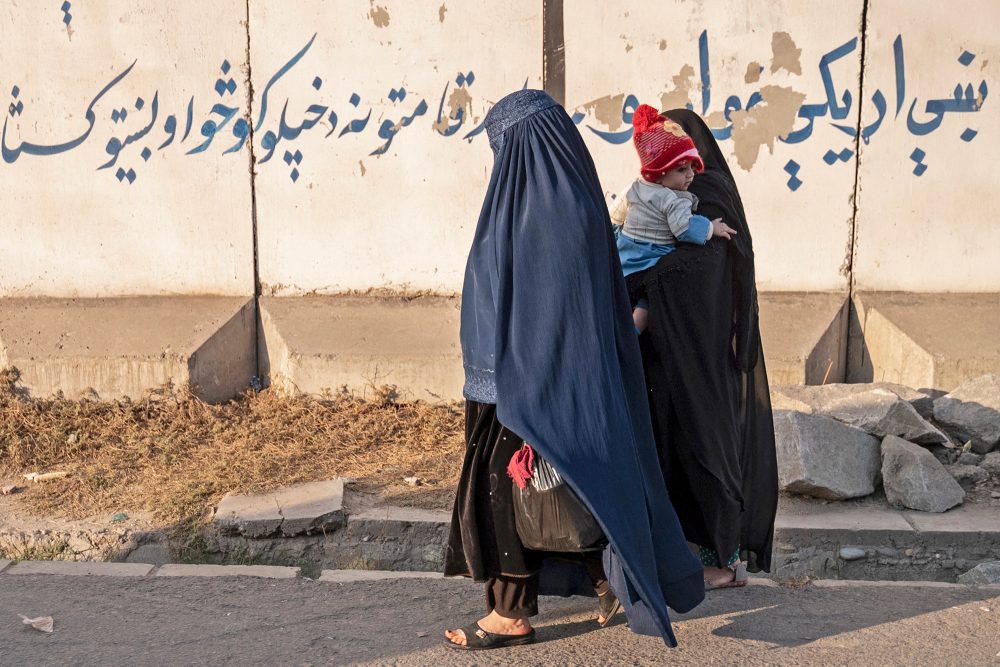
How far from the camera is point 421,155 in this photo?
5910mm

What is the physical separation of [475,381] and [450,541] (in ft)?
1.59

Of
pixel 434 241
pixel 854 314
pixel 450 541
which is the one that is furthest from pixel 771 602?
pixel 434 241

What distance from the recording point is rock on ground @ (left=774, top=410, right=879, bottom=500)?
14.2 feet

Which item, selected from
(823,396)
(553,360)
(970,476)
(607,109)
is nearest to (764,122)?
(607,109)

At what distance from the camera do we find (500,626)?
3.17 meters

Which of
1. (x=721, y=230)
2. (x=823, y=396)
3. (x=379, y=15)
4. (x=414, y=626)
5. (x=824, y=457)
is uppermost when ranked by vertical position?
(x=379, y=15)

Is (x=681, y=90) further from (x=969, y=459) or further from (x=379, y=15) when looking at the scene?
(x=969, y=459)

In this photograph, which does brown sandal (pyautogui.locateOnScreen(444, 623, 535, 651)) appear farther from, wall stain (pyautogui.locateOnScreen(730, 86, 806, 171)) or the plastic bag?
wall stain (pyautogui.locateOnScreen(730, 86, 806, 171))

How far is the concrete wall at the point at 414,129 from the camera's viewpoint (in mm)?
5707

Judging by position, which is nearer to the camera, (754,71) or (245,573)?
(245,573)

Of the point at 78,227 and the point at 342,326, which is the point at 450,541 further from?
the point at 78,227

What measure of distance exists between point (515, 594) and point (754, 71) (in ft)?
11.7

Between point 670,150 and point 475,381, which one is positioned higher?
point 670,150

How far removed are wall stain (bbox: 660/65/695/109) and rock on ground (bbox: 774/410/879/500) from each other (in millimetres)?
1966
